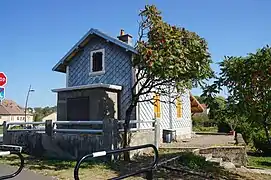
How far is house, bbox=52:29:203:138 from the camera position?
1365cm

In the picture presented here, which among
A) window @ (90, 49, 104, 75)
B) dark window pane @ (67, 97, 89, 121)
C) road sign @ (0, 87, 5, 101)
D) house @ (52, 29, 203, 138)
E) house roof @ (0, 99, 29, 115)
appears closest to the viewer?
road sign @ (0, 87, 5, 101)

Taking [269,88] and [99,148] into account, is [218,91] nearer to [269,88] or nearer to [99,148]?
[269,88]

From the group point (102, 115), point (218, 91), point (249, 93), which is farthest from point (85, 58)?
point (249, 93)

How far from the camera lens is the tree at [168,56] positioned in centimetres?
962

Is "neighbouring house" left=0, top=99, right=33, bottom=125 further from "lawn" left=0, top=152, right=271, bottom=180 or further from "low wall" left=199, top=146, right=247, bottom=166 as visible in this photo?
"lawn" left=0, top=152, right=271, bottom=180

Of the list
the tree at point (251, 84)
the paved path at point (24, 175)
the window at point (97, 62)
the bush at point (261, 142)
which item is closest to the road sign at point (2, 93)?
the paved path at point (24, 175)

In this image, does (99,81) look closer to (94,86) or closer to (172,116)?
(94,86)

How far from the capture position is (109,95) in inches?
548

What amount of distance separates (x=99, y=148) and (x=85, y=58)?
706cm

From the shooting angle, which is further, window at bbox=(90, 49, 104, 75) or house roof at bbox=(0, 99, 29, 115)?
house roof at bbox=(0, 99, 29, 115)

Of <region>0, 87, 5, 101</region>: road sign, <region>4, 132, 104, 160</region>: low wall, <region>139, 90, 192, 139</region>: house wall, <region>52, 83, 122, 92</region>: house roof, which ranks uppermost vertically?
<region>52, 83, 122, 92</region>: house roof

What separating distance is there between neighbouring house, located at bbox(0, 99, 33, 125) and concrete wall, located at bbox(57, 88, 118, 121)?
5297cm

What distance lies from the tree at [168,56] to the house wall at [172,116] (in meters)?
4.07

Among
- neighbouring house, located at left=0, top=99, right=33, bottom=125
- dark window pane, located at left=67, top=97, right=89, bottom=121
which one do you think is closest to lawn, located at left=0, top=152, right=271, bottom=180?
dark window pane, located at left=67, top=97, right=89, bottom=121
